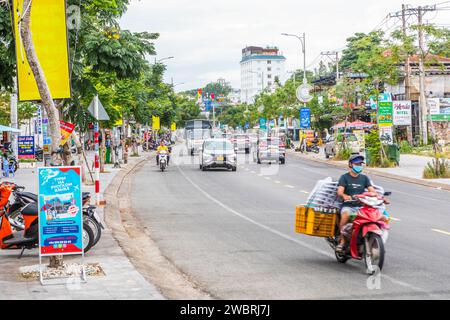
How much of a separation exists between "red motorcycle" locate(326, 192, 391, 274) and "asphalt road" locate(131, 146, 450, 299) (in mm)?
286

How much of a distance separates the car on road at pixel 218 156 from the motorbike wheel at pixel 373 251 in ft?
97.7

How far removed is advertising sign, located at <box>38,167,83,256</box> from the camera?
1045 centimetres

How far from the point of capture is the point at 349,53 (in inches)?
4665

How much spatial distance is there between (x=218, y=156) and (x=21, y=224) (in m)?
27.3

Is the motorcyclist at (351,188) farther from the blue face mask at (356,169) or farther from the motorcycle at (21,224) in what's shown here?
the motorcycle at (21,224)

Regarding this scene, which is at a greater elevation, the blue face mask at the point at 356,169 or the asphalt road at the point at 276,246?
the blue face mask at the point at 356,169

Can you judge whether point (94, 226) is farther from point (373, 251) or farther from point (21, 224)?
point (373, 251)

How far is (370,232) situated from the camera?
1068 cm

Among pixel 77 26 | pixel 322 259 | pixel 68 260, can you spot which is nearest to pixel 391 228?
pixel 322 259

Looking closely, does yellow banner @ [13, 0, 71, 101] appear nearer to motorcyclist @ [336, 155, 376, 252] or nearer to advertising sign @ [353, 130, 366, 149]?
motorcyclist @ [336, 155, 376, 252]

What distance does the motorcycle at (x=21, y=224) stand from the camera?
12492 mm

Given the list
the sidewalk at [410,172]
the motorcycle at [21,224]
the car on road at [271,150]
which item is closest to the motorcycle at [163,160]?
the car on road at [271,150]

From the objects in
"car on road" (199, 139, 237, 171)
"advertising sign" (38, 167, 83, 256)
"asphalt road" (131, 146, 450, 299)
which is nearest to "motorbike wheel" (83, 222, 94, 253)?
"asphalt road" (131, 146, 450, 299)
